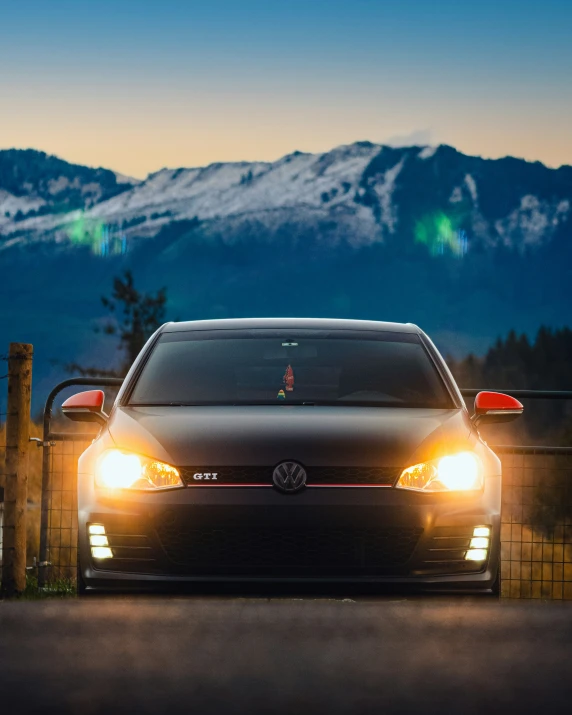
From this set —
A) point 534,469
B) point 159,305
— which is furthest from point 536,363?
point 534,469

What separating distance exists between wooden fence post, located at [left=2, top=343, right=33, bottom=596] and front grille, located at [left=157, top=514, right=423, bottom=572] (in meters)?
3.98

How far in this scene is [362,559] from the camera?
21.1 ft

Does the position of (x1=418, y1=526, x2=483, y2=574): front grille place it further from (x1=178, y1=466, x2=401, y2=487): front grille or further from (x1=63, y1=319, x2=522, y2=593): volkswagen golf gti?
(x1=178, y1=466, x2=401, y2=487): front grille

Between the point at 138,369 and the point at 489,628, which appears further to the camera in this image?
the point at 138,369

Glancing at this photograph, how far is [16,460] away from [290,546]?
4.31 metres

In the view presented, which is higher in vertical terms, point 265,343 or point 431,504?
point 265,343

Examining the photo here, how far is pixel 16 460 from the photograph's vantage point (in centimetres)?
1023

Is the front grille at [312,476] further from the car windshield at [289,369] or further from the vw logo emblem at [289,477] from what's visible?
the car windshield at [289,369]

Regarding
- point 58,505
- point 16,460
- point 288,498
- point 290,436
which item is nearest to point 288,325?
point 290,436

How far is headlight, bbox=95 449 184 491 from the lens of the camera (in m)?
6.56

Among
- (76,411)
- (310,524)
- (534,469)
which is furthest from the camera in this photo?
(534,469)

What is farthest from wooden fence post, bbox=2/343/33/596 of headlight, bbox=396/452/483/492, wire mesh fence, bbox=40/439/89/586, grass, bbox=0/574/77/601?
headlight, bbox=396/452/483/492

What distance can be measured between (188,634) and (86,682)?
0.93 metres

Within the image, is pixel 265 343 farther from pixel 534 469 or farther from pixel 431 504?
pixel 534 469
